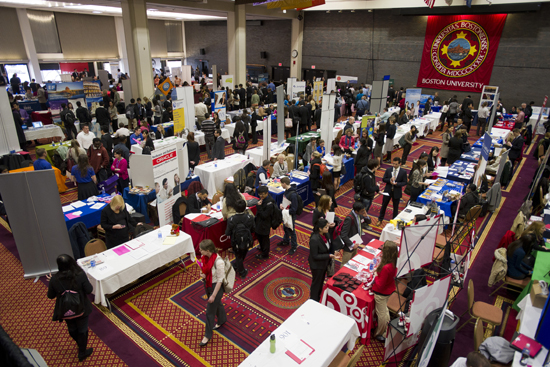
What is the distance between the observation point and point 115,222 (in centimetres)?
520

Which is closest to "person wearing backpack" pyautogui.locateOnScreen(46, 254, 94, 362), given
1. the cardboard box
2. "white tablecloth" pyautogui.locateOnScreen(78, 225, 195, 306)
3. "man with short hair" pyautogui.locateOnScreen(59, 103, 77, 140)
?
"white tablecloth" pyautogui.locateOnScreen(78, 225, 195, 306)

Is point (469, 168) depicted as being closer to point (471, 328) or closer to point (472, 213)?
point (472, 213)

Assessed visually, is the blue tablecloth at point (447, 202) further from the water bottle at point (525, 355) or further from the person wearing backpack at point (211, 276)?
the person wearing backpack at point (211, 276)

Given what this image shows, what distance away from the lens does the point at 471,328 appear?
477 centimetres

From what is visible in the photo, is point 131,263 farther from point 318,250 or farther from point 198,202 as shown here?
point 318,250

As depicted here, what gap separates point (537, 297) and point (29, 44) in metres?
25.8

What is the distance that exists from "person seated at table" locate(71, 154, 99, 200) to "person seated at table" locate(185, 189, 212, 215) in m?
2.00

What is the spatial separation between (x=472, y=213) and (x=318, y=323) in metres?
4.03

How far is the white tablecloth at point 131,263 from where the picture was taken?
15.0 feet

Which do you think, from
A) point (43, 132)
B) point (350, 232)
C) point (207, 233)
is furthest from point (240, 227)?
point (43, 132)

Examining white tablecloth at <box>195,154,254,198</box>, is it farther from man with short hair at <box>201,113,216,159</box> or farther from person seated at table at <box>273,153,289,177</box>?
man with short hair at <box>201,113,216,159</box>

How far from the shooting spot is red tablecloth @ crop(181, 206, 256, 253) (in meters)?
5.84

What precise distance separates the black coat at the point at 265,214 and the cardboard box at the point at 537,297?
142 inches

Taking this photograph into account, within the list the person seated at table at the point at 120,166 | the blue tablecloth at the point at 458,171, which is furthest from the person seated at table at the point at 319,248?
the person seated at table at the point at 120,166
